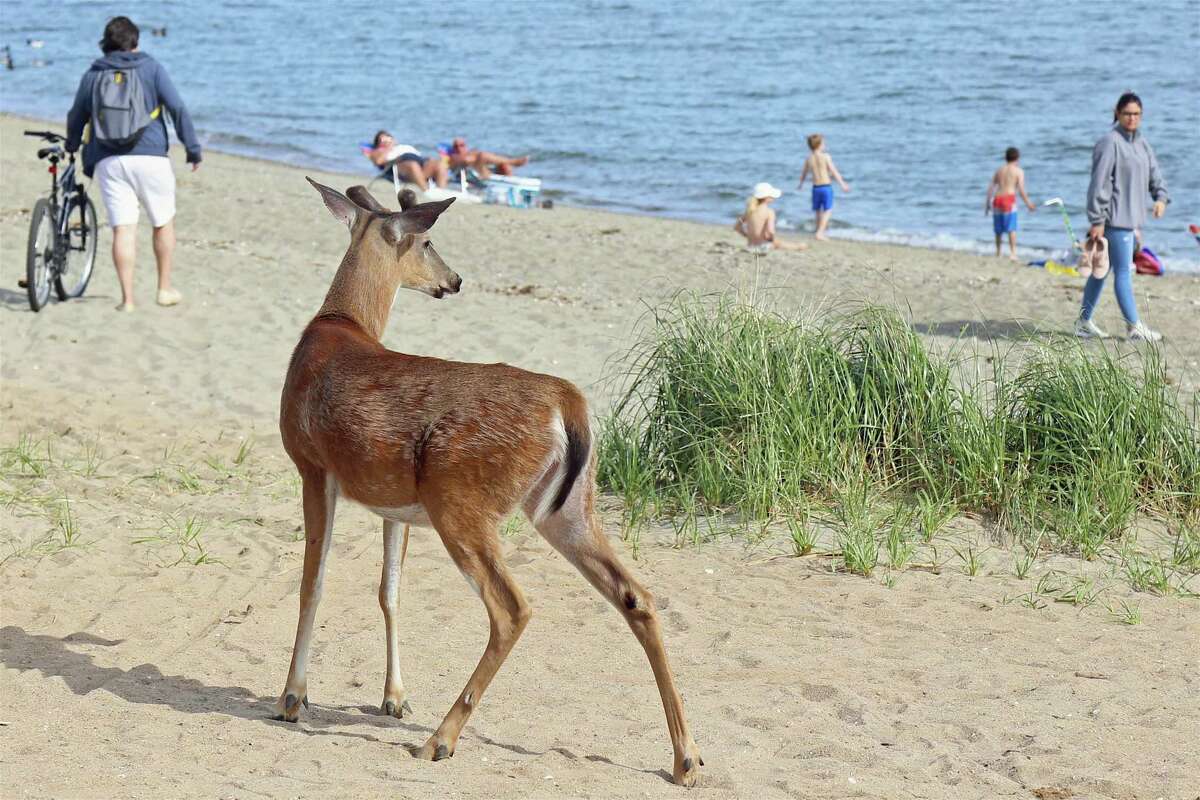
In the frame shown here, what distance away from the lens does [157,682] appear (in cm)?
502

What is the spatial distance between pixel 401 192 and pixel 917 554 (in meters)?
3.09

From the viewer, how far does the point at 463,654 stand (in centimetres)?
550

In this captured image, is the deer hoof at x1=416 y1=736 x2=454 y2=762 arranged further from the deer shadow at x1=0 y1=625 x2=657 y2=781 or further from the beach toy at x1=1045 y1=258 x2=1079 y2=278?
the beach toy at x1=1045 y1=258 x2=1079 y2=278

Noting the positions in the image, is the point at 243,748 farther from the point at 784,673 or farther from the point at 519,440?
the point at 784,673

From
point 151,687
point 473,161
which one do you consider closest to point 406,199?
point 151,687

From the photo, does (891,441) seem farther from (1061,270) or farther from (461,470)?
(1061,270)

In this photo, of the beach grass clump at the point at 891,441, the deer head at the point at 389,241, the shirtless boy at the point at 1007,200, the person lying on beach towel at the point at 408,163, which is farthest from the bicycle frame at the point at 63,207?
the shirtless boy at the point at 1007,200

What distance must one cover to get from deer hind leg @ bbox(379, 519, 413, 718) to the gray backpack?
21.9ft

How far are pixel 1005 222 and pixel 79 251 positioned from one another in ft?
42.0

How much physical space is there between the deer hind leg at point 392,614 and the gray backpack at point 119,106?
6.67 m

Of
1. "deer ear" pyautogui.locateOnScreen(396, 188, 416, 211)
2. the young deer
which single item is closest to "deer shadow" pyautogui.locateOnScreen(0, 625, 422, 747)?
the young deer

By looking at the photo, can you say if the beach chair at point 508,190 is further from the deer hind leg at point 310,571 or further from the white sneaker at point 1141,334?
the deer hind leg at point 310,571

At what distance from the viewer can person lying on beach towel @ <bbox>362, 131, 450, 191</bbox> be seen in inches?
820

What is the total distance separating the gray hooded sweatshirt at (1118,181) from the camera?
36.5 ft
